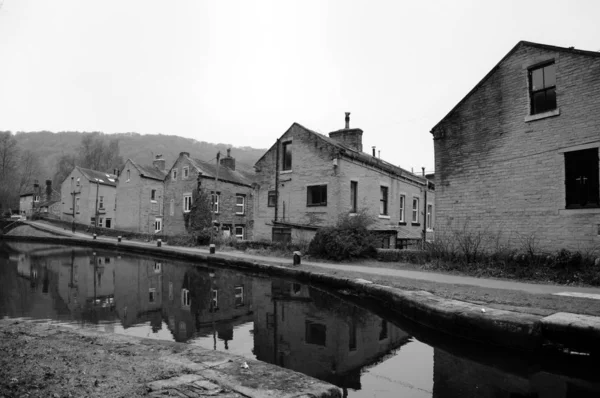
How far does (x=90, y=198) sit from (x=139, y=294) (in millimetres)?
44139

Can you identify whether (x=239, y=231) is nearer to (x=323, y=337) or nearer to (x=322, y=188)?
(x=322, y=188)

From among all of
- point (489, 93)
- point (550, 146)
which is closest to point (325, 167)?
point (489, 93)

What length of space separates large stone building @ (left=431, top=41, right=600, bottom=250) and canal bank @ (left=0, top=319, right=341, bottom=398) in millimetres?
12066

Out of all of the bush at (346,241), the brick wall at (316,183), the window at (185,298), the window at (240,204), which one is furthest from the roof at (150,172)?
the window at (185,298)

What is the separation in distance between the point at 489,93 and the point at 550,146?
3.30 m

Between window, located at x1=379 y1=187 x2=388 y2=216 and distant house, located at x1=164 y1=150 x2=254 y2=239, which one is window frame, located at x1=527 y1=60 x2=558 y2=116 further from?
distant house, located at x1=164 y1=150 x2=254 y2=239

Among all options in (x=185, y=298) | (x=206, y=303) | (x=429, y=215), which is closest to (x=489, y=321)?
(x=206, y=303)

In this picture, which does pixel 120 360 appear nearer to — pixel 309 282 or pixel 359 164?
pixel 309 282

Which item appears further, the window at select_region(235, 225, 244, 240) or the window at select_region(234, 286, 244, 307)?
the window at select_region(235, 225, 244, 240)

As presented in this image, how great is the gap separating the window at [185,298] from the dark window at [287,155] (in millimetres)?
13353

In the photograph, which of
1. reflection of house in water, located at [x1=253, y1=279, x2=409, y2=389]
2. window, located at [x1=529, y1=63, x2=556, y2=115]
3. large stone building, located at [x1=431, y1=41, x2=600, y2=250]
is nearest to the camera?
reflection of house in water, located at [x1=253, y1=279, x2=409, y2=389]

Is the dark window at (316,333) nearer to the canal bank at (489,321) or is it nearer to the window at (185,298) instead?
the canal bank at (489,321)

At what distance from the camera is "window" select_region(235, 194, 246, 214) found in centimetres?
3706

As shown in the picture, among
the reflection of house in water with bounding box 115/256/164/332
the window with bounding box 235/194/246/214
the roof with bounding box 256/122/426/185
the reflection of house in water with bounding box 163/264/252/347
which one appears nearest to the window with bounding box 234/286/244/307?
the reflection of house in water with bounding box 163/264/252/347
